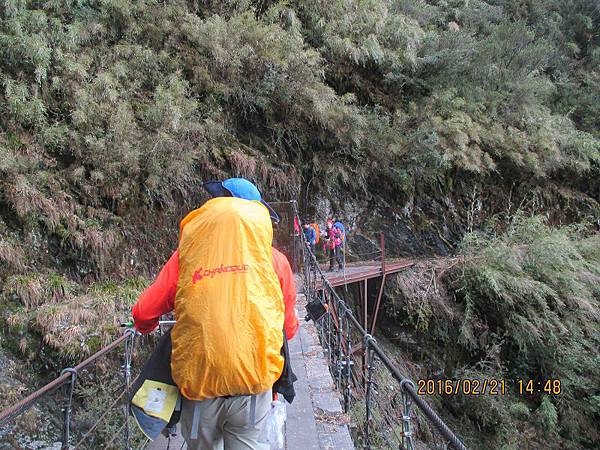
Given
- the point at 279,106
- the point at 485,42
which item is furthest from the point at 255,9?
the point at 485,42

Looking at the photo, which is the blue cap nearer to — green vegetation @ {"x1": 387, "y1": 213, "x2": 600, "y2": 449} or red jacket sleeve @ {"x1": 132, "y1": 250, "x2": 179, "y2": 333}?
red jacket sleeve @ {"x1": 132, "y1": 250, "x2": 179, "y2": 333}

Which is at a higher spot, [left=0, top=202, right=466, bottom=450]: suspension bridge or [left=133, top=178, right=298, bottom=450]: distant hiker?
[left=133, top=178, right=298, bottom=450]: distant hiker

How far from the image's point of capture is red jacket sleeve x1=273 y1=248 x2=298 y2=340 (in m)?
1.93

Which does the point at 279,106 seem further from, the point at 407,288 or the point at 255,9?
the point at 407,288

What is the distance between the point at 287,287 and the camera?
1.97 m

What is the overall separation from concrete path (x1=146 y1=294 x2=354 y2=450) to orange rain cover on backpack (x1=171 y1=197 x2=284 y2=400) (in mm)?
1630

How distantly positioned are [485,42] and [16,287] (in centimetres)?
1486

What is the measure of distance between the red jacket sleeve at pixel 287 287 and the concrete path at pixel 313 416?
1545mm

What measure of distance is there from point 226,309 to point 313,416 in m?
2.73

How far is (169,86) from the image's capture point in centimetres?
945

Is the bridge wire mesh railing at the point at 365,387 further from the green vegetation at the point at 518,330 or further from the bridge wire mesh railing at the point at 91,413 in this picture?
the bridge wire mesh railing at the point at 91,413

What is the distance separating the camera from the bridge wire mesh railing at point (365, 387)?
3037mm
